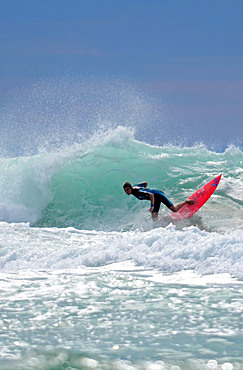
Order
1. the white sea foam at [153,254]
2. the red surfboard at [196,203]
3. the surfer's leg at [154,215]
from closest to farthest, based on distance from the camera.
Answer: the white sea foam at [153,254]
the surfer's leg at [154,215]
the red surfboard at [196,203]

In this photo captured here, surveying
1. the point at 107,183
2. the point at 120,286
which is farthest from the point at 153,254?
the point at 107,183

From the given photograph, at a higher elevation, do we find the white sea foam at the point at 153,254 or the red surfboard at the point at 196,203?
the red surfboard at the point at 196,203

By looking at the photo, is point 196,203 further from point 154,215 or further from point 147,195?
point 147,195

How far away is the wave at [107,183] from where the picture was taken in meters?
12.3

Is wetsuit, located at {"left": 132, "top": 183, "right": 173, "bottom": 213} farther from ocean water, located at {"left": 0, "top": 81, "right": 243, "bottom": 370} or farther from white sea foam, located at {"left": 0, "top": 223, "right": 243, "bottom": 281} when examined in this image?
white sea foam, located at {"left": 0, "top": 223, "right": 243, "bottom": 281}

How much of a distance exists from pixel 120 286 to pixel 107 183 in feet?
31.2

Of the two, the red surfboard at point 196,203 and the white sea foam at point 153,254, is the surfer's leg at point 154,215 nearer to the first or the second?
the red surfboard at point 196,203

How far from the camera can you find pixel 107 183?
579 inches

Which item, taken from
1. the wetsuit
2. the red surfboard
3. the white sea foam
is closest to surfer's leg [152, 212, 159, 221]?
the wetsuit

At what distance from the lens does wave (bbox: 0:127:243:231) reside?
483 inches

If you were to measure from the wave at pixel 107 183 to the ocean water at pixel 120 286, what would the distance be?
0.21ft

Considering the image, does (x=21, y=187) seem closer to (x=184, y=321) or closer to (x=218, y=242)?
(x=218, y=242)

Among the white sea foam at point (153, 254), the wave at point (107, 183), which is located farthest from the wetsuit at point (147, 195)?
the white sea foam at point (153, 254)

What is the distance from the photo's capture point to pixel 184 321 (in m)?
4.01
